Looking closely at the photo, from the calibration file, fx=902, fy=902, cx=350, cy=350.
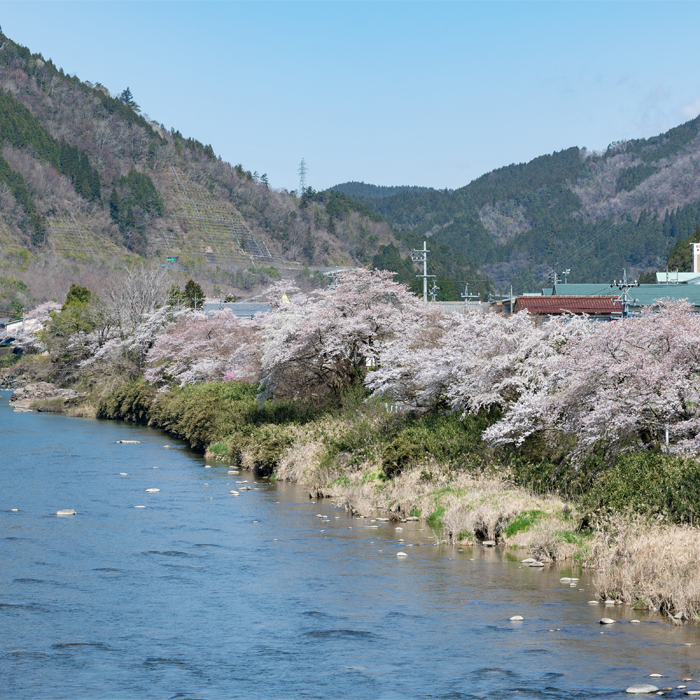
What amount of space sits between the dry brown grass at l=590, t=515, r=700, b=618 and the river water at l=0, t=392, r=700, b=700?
0.52 meters

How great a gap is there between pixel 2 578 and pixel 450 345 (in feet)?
53.7

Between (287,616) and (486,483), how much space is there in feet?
32.3

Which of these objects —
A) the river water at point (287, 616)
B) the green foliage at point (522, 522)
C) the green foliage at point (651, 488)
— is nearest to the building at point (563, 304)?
the river water at point (287, 616)

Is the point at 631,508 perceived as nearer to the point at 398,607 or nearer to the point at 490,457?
the point at 398,607

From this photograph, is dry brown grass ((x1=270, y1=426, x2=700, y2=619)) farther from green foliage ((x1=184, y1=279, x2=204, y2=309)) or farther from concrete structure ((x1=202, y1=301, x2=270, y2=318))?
concrete structure ((x1=202, y1=301, x2=270, y2=318))

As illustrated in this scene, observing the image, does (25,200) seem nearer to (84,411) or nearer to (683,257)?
(683,257)

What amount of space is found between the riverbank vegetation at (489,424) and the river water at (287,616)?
1162 millimetres

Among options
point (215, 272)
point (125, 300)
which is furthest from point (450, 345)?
point (215, 272)

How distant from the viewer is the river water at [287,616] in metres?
13.8

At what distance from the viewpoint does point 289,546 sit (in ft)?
75.8

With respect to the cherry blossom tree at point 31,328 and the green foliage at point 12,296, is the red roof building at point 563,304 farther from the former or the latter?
the green foliage at point 12,296

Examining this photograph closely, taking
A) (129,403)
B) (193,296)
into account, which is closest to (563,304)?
(193,296)

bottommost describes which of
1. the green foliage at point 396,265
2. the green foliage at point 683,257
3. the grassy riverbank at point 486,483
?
the grassy riverbank at point 486,483

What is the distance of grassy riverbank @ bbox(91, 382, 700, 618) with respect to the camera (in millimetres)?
17875
